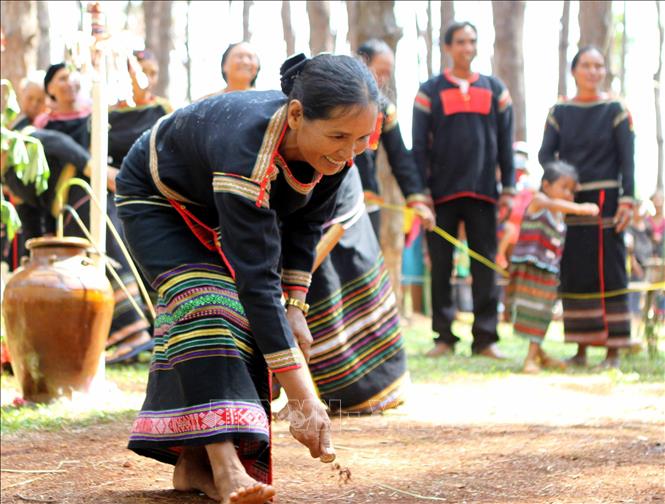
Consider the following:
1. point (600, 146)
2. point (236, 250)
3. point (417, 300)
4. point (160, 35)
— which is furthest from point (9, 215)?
point (160, 35)

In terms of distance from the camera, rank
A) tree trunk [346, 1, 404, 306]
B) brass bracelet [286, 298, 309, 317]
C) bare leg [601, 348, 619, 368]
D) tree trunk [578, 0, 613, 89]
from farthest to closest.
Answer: tree trunk [578, 0, 613, 89] < tree trunk [346, 1, 404, 306] < bare leg [601, 348, 619, 368] < brass bracelet [286, 298, 309, 317]

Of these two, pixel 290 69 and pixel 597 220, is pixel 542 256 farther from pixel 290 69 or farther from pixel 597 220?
pixel 290 69

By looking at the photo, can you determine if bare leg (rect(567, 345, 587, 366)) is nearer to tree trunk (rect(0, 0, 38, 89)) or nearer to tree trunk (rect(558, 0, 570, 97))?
tree trunk (rect(0, 0, 38, 89))

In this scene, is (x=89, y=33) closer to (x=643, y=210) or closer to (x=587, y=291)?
(x=587, y=291)

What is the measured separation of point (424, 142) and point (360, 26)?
2.27m

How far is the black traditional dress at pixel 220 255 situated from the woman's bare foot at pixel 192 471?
0.05 metres

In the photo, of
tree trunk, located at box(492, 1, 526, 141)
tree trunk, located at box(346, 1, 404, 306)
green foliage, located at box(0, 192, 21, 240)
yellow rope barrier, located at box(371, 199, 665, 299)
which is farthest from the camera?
tree trunk, located at box(492, 1, 526, 141)

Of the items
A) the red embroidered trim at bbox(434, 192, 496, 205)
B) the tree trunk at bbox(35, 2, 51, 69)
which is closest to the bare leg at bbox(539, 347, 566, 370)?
the red embroidered trim at bbox(434, 192, 496, 205)

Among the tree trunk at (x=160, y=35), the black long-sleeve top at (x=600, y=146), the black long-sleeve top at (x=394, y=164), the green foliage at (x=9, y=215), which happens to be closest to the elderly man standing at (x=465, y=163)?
the black long-sleeve top at (x=394, y=164)

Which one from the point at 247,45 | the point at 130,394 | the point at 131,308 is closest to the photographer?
the point at 130,394

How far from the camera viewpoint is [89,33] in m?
5.57

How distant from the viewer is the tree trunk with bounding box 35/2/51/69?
11.5m

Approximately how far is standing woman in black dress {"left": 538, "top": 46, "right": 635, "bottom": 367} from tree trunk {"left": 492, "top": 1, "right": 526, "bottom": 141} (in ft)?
22.1

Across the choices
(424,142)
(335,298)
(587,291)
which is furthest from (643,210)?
(335,298)
